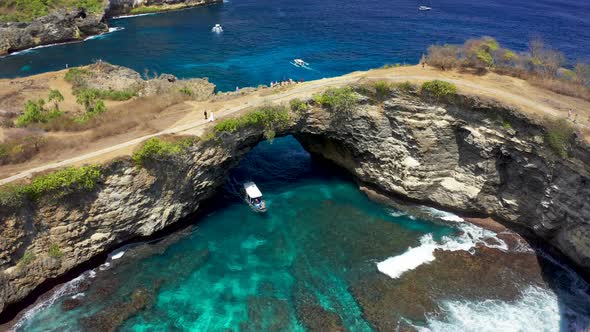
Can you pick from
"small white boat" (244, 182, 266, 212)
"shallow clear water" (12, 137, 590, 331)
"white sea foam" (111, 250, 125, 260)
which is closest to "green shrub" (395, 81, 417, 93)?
"shallow clear water" (12, 137, 590, 331)

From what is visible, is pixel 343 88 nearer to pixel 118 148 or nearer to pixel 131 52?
pixel 118 148

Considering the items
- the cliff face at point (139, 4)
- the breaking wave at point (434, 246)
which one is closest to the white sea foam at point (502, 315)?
the breaking wave at point (434, 246)

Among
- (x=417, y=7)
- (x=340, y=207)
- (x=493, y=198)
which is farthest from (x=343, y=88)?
(x=417, y=7)

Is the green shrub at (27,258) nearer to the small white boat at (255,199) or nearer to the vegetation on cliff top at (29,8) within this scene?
the small white boat at (255,199)

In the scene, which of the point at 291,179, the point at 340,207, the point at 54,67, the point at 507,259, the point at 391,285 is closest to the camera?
the point at 391,285

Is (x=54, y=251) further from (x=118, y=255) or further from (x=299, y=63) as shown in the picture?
(x=299, y=63)

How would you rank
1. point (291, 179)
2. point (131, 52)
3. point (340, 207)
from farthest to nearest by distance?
point (131, 52)
point (291, 179)
point (340, 207)

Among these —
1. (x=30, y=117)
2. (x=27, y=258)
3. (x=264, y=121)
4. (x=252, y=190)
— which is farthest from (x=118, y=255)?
(x=30, y=117)

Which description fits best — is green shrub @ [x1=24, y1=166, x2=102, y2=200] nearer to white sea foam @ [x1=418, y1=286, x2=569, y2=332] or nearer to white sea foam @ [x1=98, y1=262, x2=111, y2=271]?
white sea foam @ [x1=98, y1=262, x2=111, y2=271]
